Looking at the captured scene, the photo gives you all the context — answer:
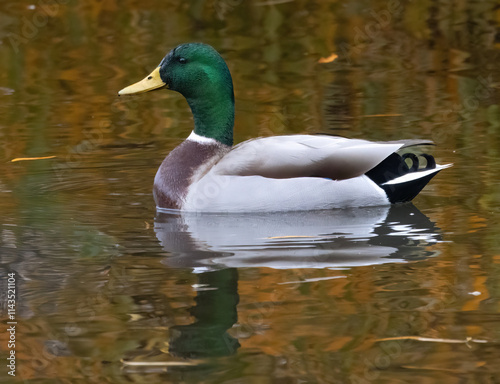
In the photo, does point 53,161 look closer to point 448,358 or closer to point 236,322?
point 236,322

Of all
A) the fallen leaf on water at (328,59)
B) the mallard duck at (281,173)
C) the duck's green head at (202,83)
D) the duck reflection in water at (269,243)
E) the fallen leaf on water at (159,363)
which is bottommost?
the fallen leaf on water at (159,363)

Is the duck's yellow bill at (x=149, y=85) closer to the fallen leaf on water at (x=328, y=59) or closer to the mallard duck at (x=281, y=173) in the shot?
the mallard duck at (x=281, y=173)

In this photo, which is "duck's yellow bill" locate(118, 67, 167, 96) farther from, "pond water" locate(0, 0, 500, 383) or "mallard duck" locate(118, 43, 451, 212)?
"pond water" locate(0, 0, 500, 383)

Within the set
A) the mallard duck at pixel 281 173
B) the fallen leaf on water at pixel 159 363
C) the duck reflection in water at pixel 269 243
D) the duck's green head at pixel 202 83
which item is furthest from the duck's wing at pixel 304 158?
the fallen leaf on water at pixel 159 363

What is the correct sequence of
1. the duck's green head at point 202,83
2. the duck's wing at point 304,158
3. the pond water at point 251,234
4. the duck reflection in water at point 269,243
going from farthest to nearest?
1. the duck's green head at point 202,83
2. the duck's wing at point 304,158
3. the duck reflection in water at point 269,243
4. the pond water at point 251,234

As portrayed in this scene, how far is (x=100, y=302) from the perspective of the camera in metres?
5.63

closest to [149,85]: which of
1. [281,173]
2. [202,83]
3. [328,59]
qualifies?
[202,83]

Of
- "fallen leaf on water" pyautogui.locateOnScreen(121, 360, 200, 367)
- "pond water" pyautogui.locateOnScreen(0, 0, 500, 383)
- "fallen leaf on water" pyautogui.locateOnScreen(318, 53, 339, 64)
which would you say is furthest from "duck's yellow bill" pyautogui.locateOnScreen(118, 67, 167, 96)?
"fallen leaf on water" pyautogui.locateOnScreen(318, 53, 339, 64)

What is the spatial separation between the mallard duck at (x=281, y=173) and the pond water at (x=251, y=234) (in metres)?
0.13

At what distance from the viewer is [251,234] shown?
23.0 feet

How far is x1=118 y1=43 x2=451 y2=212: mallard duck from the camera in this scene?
24.5 ft

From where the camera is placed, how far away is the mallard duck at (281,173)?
24.5 feet

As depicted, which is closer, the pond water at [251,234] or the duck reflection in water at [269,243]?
the pond water at [251,234]

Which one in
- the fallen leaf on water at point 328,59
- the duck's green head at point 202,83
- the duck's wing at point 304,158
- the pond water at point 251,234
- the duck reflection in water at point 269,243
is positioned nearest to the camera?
the pond water at point 251,234
